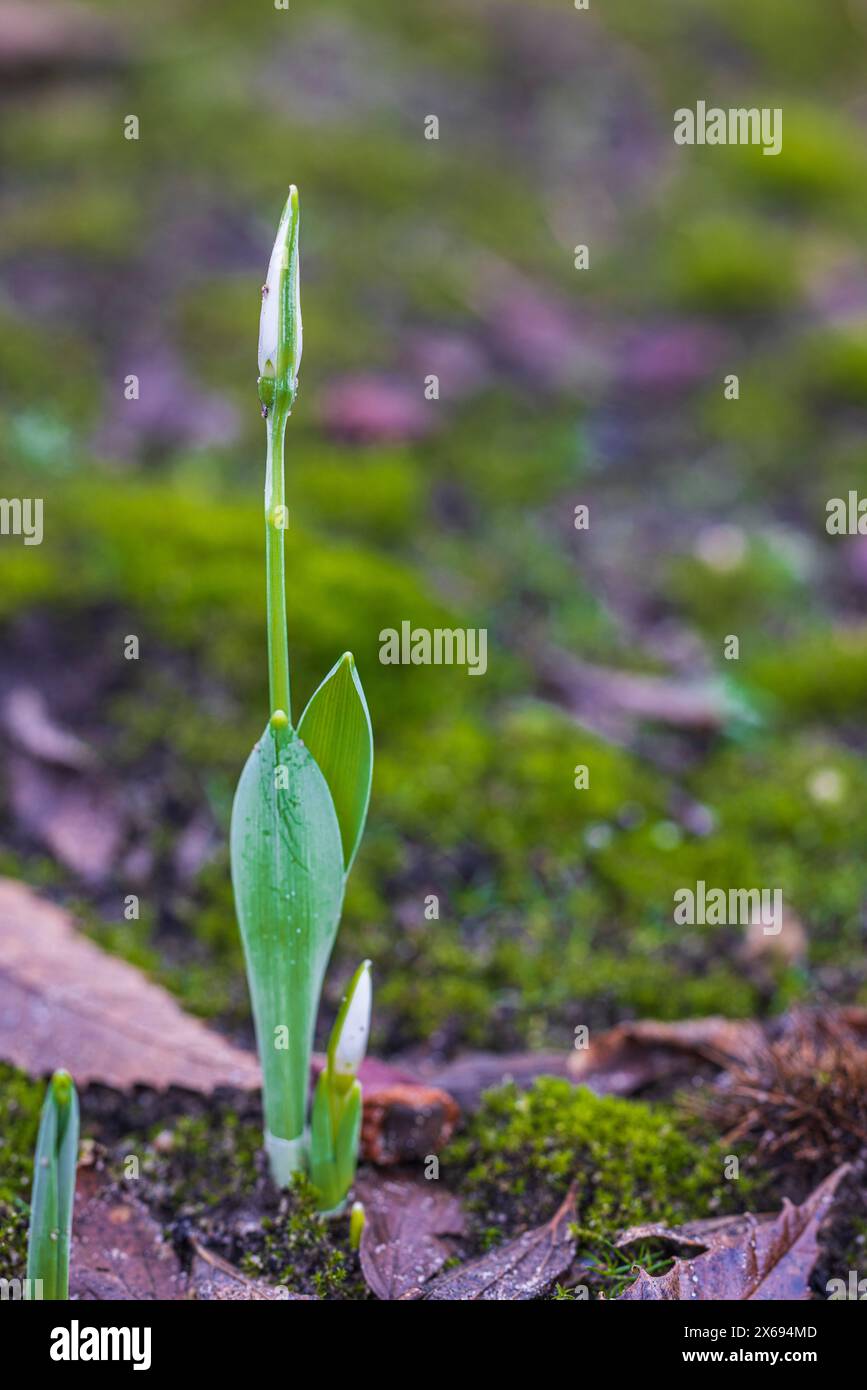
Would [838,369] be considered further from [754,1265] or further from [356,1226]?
[356,1226]

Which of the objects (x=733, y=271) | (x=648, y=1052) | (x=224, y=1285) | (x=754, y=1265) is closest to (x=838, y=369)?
(x=733, y=271)

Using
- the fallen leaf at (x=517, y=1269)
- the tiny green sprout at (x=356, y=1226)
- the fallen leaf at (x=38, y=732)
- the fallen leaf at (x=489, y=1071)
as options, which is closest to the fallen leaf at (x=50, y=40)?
the fallen leaf at (x=38, y=732)

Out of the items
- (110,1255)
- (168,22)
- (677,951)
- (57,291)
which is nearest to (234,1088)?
(110,1255)

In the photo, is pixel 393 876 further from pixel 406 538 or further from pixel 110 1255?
pixel 406 538

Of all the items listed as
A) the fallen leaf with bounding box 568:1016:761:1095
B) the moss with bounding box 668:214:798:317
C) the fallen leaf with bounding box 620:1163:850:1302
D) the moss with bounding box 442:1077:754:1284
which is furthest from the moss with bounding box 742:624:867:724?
the moss with bounding box 668:214:798:317

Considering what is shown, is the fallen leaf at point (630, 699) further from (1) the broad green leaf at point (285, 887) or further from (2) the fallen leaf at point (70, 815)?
(1) the broad green leaf at point (285, 887)

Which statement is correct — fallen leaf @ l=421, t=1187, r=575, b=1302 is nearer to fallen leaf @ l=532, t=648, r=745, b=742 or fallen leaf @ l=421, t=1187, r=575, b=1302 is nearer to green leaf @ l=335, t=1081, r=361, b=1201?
green leaf @ l=335, t=1081, r=361, b=1201

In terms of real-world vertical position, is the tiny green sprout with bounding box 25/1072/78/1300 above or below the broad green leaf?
below
